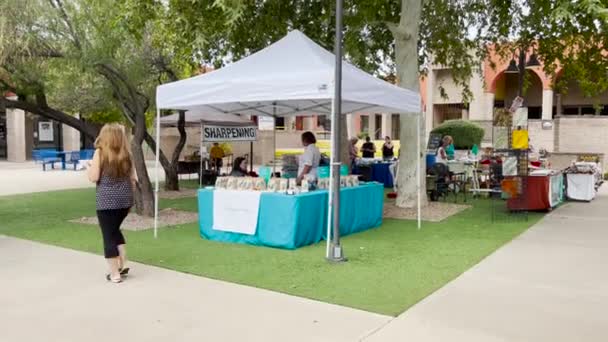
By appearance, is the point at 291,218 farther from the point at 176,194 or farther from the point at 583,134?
the point at 583,134

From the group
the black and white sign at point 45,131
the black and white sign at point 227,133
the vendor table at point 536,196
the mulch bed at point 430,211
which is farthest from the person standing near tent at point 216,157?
the black and white sign at point 45,131

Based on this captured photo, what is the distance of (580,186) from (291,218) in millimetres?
9161

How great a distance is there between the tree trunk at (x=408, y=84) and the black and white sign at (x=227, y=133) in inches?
185

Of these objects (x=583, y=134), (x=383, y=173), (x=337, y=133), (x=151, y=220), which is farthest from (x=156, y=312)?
(x=583, y=134)

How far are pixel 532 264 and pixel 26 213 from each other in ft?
31.4

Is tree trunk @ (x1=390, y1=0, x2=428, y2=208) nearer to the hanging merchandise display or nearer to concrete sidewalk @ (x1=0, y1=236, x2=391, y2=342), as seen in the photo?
the hanging merchandise display

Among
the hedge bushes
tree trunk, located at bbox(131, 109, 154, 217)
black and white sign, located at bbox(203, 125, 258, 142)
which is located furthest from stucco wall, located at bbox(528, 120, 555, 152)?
tree trunk, located at bbox(131, 109, 154, 217)

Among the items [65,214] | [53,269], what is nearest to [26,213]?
[65,214]

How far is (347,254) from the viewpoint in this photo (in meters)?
7.47

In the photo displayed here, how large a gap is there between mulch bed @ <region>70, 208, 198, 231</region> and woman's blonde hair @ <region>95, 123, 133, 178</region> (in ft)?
11.4

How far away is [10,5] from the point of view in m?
9.05

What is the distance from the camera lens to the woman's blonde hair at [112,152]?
241 inches

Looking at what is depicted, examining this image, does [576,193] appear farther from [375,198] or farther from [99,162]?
[99,162]

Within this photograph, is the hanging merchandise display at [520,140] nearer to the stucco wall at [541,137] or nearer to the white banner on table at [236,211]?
the white banner on table at [236,211]
